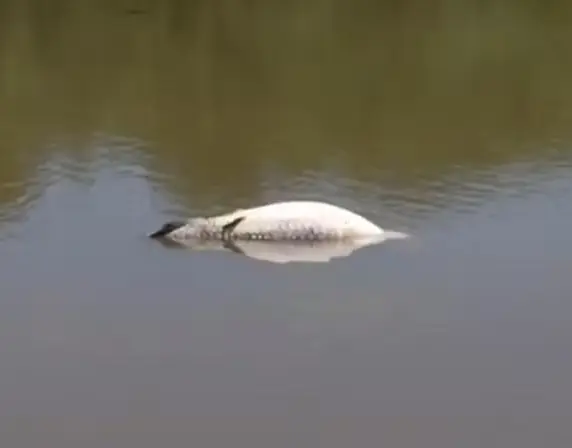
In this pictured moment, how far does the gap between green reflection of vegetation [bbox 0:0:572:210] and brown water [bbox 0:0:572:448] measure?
0.05m

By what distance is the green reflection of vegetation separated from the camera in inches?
400

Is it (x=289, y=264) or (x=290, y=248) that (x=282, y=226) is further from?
(x=289, y=264)

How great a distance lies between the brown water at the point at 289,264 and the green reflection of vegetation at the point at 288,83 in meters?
0.05

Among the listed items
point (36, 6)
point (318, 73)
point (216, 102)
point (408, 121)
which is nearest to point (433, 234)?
point (408, 121)

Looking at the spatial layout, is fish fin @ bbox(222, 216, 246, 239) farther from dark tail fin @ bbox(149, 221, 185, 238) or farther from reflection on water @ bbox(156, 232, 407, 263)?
dark tail fin @ bbox(149, 221, 185, 238)

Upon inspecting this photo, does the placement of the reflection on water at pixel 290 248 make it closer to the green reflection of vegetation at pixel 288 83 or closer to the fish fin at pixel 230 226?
the fish fin at pixel 230 226

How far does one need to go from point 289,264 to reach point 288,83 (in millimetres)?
5899

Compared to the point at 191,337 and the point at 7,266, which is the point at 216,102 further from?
the point at 191,337

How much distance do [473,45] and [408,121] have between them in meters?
4.23

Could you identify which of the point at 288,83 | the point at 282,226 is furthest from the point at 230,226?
the point at 288,83

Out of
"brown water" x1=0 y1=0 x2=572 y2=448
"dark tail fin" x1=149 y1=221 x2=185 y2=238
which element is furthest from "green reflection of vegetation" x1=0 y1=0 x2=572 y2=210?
"dark tail fin" x1=149 y1=221 x2=185 y2=238

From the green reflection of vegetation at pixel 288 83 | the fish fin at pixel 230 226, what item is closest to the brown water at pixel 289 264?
the green reflection of vegetation at pixel 288 83

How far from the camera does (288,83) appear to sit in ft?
42.6

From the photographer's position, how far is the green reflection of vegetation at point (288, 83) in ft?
33.3
